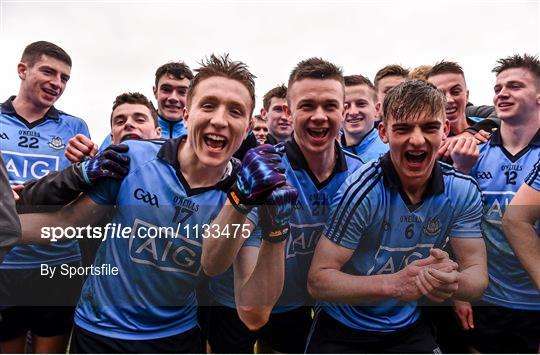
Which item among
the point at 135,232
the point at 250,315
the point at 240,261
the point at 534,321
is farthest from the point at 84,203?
the point at 534,321

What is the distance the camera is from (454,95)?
12.3 feet

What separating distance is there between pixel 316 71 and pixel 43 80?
2.10 metres

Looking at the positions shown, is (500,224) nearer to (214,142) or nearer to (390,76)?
(390,76)

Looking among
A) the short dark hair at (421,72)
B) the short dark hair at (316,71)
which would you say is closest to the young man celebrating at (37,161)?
the short dark hair at (316,71)

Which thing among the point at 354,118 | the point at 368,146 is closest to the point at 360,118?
the point at 354,118

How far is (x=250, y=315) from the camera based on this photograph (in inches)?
115

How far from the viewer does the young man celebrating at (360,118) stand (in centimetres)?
404

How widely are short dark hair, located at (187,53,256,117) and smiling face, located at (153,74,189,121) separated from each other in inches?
58.4

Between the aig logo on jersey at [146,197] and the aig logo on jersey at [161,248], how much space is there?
0.36 feet

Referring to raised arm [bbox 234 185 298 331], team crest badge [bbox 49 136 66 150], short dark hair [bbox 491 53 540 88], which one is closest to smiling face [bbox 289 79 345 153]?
raised arm [bbox 234 185 298 331]

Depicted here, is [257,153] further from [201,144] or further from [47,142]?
[47,142]

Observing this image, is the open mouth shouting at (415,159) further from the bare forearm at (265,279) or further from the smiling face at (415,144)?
the bare forearm at (265,279)

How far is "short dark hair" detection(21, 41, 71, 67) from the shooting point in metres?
3.73

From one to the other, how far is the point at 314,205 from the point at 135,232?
104 centimetres
